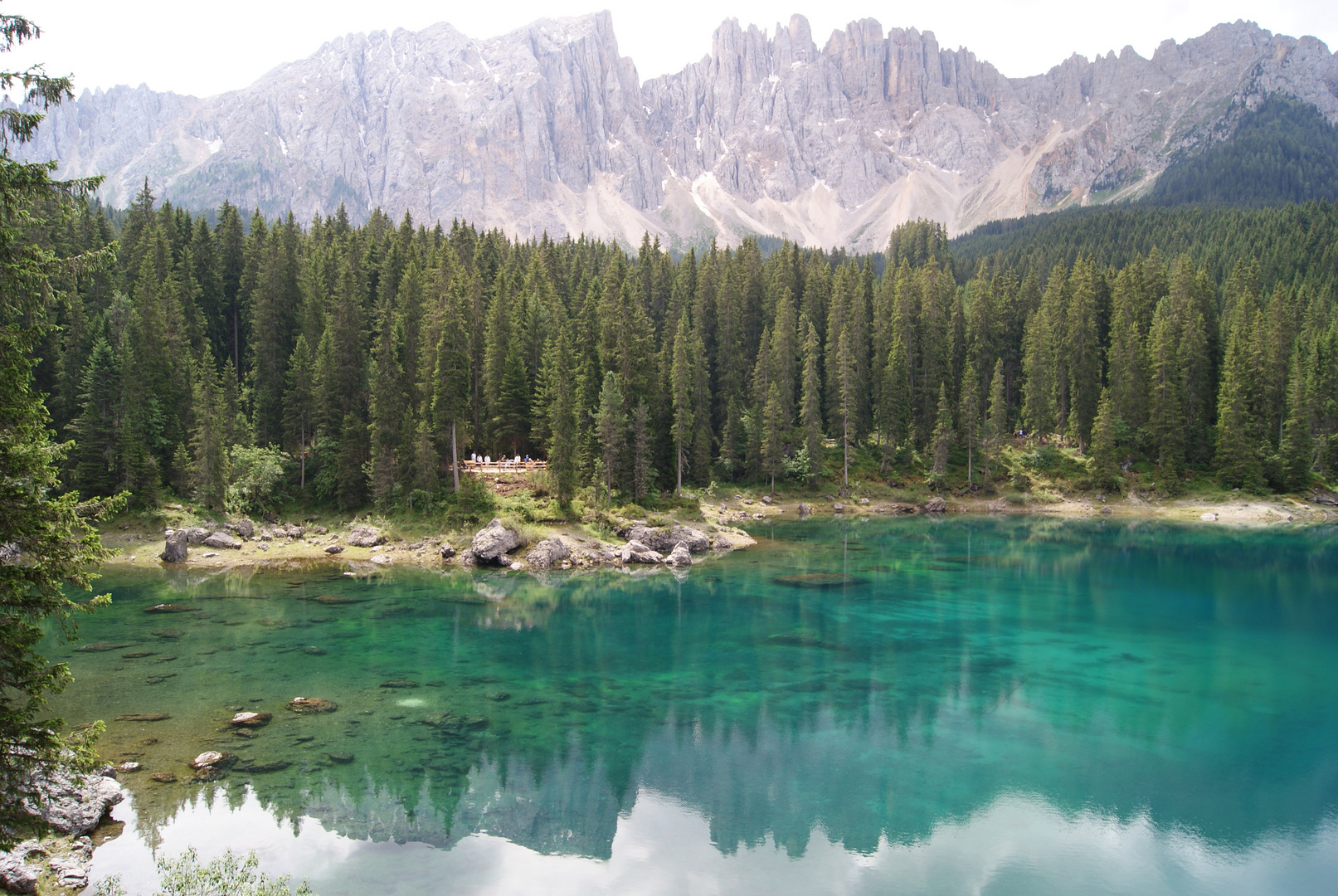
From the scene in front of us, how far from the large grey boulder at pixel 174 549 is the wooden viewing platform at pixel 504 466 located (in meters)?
19.9

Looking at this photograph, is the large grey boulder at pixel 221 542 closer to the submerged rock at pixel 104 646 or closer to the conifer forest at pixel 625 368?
the conifer forest at pixel 625 368

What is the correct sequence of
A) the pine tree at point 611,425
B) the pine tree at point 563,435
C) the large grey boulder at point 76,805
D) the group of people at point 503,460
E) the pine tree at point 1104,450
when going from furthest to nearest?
the pine tree at point 1104,450, the group of people at point 503,460, the pine tree at point 611,425, the pine tree at point 563,435, the large grey boulder at point 76,805

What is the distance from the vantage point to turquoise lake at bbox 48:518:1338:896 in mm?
18734

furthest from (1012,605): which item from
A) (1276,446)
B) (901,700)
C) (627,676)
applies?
(1276,446)

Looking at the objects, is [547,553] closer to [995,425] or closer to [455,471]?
[455,471]

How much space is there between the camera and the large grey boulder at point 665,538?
58.8 metres

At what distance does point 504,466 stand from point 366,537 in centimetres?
1220

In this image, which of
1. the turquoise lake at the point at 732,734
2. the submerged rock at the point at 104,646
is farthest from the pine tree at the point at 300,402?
the submerged rock at the point at 104,646

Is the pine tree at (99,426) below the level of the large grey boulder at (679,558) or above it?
above

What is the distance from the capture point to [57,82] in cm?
1198

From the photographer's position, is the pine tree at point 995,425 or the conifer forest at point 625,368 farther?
the pine tree at point 995,425

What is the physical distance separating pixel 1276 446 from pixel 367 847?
319 feet

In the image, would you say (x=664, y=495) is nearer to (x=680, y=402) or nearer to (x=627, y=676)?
(x=680, y=402)

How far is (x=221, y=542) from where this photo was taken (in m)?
54.8
